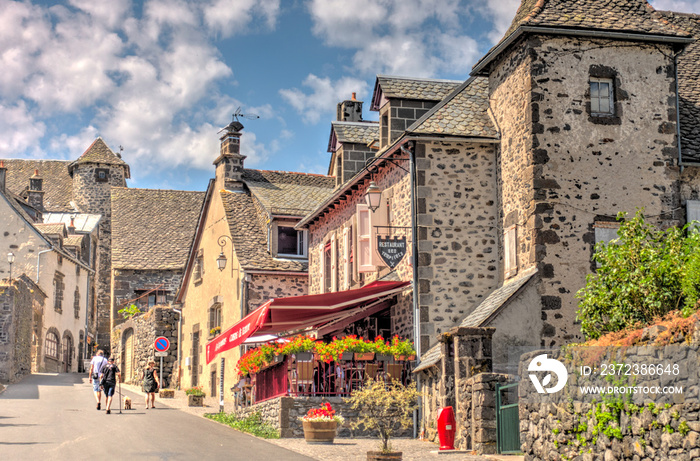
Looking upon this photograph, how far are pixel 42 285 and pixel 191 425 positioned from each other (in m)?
26.3

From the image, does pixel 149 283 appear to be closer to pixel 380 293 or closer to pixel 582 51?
pixel 380 293

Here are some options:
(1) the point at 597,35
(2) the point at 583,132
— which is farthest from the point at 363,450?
(1) the point at 597,35

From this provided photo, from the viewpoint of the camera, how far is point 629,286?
12.3m

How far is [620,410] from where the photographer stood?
Answer: 33.9 feet

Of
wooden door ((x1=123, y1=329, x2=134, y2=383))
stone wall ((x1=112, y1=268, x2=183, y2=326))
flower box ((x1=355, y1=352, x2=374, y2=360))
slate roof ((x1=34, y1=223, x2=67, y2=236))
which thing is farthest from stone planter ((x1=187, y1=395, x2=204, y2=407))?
slate roof ((x1=34, y1=223, x2=67, y2=236))

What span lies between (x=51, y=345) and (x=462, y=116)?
29.4m

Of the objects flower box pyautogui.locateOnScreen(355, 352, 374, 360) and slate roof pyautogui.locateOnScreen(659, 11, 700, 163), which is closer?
slate roof pyautogui.locateOnScreen(659, 11, 700, 163)

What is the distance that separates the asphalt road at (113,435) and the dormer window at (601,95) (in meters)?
8.47

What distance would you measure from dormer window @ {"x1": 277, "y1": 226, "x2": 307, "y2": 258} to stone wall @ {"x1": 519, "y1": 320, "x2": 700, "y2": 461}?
16.1 meters

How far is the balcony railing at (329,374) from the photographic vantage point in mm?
17688

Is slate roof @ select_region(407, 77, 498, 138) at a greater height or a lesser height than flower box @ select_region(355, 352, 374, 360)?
greater

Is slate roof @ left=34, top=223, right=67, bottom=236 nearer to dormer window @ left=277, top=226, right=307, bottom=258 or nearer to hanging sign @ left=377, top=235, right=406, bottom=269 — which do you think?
dormer window @ left=277, top=226, right=307, bottom=258

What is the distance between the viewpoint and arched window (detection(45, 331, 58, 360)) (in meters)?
41.4

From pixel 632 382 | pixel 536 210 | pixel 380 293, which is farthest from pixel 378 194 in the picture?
pixel 632 382
